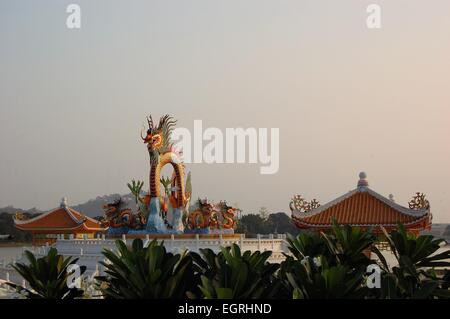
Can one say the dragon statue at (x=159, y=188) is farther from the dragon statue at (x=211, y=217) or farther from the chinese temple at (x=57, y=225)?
the chinese temple at (x=57, y=225)

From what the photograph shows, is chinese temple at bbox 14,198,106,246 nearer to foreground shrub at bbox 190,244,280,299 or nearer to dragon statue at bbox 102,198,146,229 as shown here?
dragon statue at bbox 102,198,146,229

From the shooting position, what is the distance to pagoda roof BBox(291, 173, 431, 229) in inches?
985

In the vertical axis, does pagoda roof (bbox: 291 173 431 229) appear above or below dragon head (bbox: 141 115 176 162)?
below

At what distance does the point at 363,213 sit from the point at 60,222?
2104 cm

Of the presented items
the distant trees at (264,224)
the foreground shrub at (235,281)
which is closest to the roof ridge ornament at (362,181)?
the foreground shrub at (235,281)

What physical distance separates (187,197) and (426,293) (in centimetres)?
2303

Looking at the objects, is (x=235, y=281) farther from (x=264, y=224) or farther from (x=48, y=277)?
(x=264, y=224)

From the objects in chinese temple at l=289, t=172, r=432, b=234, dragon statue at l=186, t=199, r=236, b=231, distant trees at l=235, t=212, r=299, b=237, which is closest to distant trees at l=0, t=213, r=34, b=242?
distant trees at l=235, t=212, r=299, b=237

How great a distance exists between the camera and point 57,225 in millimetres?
38531

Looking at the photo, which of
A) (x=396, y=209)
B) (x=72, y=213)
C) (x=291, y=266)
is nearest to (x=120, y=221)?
(x=72, y=213)

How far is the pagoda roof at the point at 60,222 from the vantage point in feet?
125

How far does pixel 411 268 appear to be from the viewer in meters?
11.2

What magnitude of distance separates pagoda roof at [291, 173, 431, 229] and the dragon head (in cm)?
875
